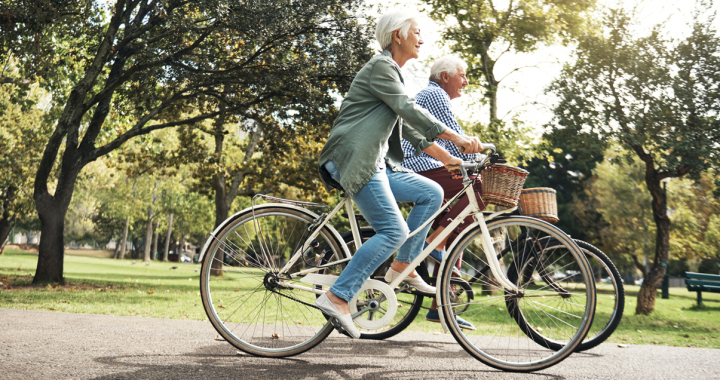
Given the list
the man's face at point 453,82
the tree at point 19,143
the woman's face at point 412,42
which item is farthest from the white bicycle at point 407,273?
the tree at point 19,143

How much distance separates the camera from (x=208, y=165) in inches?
778

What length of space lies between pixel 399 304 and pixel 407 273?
11.3 inches

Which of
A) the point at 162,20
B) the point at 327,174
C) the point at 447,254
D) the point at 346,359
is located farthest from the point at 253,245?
the point at 162,20

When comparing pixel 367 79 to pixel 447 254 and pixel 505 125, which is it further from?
pixel 505 125

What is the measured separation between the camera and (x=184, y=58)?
12070mm

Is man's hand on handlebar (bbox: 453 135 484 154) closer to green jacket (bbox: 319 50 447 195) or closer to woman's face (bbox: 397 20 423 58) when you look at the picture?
green jacket (bbox: 319 50 447 195)

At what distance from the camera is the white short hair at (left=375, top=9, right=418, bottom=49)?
10.9 feet

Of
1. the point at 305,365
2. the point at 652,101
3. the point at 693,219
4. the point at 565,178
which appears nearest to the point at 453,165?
the point at 305,365

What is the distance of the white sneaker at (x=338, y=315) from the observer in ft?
10.3

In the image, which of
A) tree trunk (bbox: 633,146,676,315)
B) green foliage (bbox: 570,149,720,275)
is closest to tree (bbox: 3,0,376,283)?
green foliage (bbox: 570,149,720,275)

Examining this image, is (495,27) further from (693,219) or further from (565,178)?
(565,178)

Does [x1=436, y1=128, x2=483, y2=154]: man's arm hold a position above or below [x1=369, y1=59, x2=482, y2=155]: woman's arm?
below

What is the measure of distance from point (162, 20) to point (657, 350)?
10.6 meters

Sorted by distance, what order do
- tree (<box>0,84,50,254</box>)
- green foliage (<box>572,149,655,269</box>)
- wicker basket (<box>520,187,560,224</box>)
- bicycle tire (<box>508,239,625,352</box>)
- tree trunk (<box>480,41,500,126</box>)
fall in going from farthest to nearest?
green foliage (<box>572,149,655,269</box>) → tree (<box>0,84,50,254</box>) → tree trunk (<box>480,41,500,126</box>) → wicker basket (<box>520,187,560,224</box>) → bicycle tire (<box>508,239,625,352</box>)
